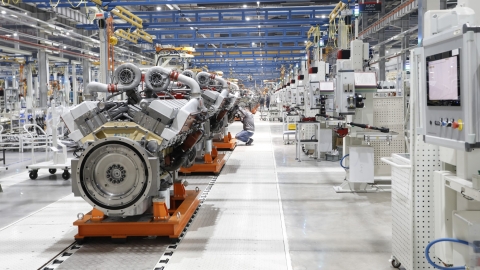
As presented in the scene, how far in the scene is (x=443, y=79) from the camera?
2475 mm

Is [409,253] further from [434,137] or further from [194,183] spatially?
[194,183]

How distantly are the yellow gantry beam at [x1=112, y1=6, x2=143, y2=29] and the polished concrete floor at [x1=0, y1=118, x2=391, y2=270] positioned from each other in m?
4.14

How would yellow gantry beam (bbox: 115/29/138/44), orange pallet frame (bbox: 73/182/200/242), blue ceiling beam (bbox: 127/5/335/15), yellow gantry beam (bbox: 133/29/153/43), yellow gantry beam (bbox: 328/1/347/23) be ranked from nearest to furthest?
1. orange pallet frame (bbox: 73/182/200/242)
2. yellow gantry beam (bbox: 328/1/347/23)
3. yellow gantry beam (bbox: 115/29/138/44)
4. blue ceiling beam (bbox: 127/5/335/15)
5. yellow gantry beam (bbox: 133/29/153/43)

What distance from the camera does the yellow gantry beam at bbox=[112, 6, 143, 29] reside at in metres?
10.9

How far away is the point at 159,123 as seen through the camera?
451 cm

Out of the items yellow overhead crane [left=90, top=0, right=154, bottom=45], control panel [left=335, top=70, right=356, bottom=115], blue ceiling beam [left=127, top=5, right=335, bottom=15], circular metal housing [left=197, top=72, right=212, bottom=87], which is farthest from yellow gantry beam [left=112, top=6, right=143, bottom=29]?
control panel [left=335, top=70, right=356, bottom=115]

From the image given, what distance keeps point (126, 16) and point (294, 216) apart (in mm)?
8666

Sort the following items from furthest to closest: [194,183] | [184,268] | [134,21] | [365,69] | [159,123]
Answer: [134,21] → [194,183] → [365,69] → [159,123] → [184,268]

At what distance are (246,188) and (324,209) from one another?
66.4 inches

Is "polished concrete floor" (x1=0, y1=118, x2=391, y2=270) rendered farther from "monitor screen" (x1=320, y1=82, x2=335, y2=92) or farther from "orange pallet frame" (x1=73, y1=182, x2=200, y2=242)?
"monitor screen" (x1=320, y1=82, x2=335, y2=92)

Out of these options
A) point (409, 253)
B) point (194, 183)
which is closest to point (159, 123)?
point (409, 253)

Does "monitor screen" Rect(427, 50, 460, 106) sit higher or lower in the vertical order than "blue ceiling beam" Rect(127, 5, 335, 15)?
lower

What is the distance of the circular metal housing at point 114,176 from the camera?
4.38m

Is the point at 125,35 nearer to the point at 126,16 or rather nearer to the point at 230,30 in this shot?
the point at 126,16
